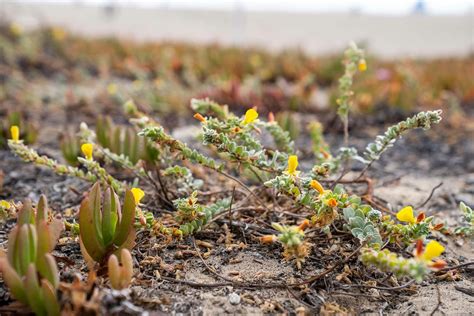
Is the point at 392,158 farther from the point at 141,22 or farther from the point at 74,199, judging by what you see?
the point at 141,22

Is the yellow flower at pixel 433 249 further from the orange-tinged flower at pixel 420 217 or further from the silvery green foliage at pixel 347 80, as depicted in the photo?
the silvery green foliage at pixel 347 80

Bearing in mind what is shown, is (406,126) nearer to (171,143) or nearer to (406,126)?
(406,126)

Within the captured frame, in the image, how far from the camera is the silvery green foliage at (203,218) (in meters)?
1.92

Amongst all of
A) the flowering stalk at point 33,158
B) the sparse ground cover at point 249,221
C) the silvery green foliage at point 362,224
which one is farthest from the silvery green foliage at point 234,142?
the flowering stalk at point 33,158

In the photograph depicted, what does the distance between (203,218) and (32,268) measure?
76cm

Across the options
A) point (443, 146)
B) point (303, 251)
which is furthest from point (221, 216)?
point (443, 146)

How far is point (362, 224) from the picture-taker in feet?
5.70

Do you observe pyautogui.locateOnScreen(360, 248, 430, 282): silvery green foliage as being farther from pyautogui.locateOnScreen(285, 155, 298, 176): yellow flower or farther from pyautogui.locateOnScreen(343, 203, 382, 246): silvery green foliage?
pyautogui.locateOnScreen(285, 155, 298, 176): yellow flower

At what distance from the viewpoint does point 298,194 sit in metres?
1.73

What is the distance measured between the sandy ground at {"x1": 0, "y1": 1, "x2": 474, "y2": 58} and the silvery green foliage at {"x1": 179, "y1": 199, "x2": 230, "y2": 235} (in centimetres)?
2362

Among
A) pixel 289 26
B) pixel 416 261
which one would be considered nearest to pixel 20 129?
pixel 416 261

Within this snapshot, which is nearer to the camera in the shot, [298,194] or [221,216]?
[298,194]

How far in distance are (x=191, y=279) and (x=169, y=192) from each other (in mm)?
610

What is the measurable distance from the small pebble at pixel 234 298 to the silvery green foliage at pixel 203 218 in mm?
327
